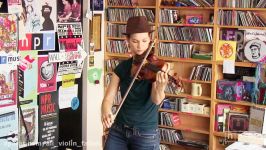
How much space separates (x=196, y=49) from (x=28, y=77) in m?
1.80

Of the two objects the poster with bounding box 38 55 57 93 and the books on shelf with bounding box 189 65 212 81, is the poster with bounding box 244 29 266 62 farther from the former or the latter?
the poster with bounding box 38 55 57 93

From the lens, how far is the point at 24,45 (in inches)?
153

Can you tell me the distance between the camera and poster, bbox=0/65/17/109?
3711 millimetres

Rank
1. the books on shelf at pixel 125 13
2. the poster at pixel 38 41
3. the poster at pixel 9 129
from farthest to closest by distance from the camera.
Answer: the books on shelf at pixel 125 13
the poster at pixel 38 41
the poster at pixel 9 129

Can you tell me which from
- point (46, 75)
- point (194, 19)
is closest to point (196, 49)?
point (194, 19)

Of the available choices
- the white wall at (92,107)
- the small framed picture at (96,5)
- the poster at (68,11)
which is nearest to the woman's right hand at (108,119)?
the poster at (68,11)

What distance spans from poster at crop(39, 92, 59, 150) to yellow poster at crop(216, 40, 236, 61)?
5.62 feet

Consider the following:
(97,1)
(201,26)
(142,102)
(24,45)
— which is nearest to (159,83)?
(142,102)

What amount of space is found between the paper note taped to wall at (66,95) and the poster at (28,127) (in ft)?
1.11

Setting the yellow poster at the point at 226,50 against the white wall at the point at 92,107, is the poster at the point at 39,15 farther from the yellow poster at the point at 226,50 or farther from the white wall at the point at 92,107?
the yellow poster at the point at 226,50

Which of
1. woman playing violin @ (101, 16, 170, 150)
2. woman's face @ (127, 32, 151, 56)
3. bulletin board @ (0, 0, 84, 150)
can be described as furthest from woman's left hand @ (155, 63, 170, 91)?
bulletin board @ (0, 0, 84, 150)

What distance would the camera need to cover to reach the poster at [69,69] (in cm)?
429

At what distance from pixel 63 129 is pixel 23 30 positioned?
45.9 inches

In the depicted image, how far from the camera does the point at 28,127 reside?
404 centimetres
